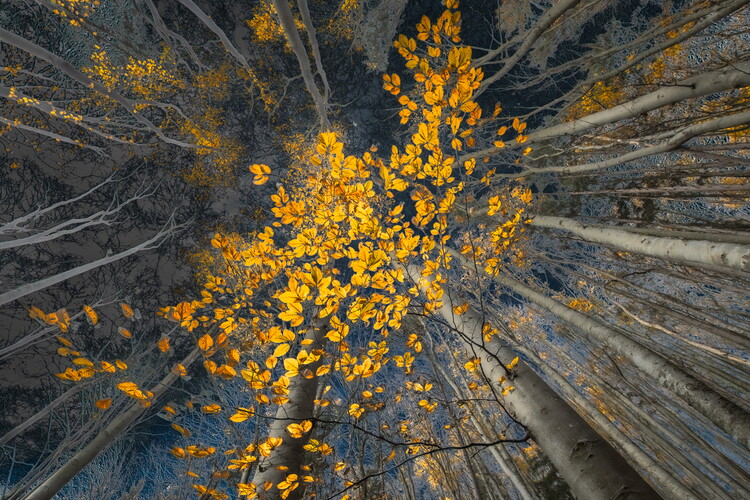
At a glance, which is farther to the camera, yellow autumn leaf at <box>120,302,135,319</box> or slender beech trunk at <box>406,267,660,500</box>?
yellow autumn leaf at <box>120,302,135,319</box>

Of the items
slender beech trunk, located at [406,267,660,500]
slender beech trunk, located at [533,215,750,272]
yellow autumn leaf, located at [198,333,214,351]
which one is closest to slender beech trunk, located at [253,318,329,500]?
yellow autumn leaf, located at [198,333,214,351]

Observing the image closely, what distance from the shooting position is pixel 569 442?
1.13m

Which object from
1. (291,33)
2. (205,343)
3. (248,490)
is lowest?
(248,490)

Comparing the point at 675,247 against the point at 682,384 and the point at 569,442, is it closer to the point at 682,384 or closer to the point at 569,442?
the point at 682,384

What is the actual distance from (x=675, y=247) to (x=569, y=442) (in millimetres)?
1301

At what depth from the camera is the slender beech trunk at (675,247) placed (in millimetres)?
1165

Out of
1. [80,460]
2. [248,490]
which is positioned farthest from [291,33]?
[80,460]

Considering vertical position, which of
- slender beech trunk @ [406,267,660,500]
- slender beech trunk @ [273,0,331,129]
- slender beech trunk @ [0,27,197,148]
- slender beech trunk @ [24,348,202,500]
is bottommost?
slender beech trunk @ [406,267,660,500]

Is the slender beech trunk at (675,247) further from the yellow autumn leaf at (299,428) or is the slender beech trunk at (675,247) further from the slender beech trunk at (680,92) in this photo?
the yellow autumn leaf at (299,428)

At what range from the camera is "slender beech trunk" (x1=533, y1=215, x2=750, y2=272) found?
117cm

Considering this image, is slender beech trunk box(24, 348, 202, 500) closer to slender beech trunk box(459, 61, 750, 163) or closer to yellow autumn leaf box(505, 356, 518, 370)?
yellow autumn leaf box(505, 356, 518, 370)

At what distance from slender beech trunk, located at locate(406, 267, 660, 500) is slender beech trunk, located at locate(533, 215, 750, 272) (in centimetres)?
96

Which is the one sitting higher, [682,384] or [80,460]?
[80,460]

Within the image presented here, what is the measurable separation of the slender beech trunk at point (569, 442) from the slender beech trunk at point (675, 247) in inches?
37.9
